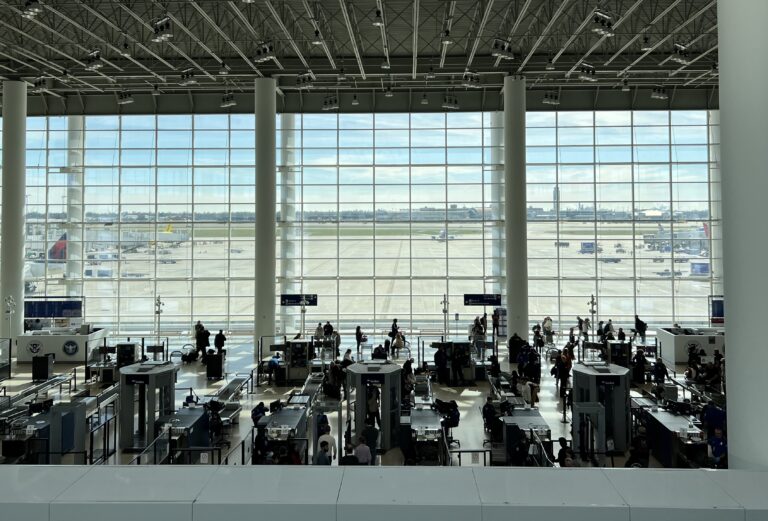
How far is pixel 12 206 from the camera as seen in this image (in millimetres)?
24859

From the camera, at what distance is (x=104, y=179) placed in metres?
29.1

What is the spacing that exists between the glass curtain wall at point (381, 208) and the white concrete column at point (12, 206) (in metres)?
3.93

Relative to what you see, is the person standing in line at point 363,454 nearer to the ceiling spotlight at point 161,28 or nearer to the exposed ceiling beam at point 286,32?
the exposed ceiling beam at point 286,32

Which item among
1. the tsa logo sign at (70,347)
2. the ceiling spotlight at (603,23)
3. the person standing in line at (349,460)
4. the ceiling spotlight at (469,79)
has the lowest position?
the person standing in line at (349,460)

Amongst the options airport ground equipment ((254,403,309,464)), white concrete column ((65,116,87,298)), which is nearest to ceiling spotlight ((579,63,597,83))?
airport ground equipment ((254,403,309,464))

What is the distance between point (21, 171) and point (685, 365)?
26.2 m

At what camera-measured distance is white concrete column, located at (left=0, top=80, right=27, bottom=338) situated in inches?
976

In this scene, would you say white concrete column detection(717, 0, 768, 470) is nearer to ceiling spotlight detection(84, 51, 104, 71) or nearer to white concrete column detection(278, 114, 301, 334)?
ceiling spotlight detection(84, 51, 104, 71)

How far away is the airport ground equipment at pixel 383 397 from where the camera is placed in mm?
12680

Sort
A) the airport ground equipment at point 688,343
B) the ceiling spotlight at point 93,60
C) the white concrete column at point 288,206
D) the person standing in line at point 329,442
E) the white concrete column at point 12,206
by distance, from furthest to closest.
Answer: the white concrete column at point 288,206 → the white concrete column at point 12,206 → the airport ground equipment at point 688,343 → the ceiling spotlight at point 93,60 → the person standing in line at point 329,442

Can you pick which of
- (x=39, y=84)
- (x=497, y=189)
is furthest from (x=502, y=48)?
(x=39, y=84)

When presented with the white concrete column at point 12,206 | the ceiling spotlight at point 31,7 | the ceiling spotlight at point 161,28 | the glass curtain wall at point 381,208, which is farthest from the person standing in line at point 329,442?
the white concrete column at point 12,206

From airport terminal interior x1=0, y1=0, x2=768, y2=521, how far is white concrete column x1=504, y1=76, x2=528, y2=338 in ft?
0.35

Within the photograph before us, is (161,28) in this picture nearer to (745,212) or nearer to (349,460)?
(349,460)
